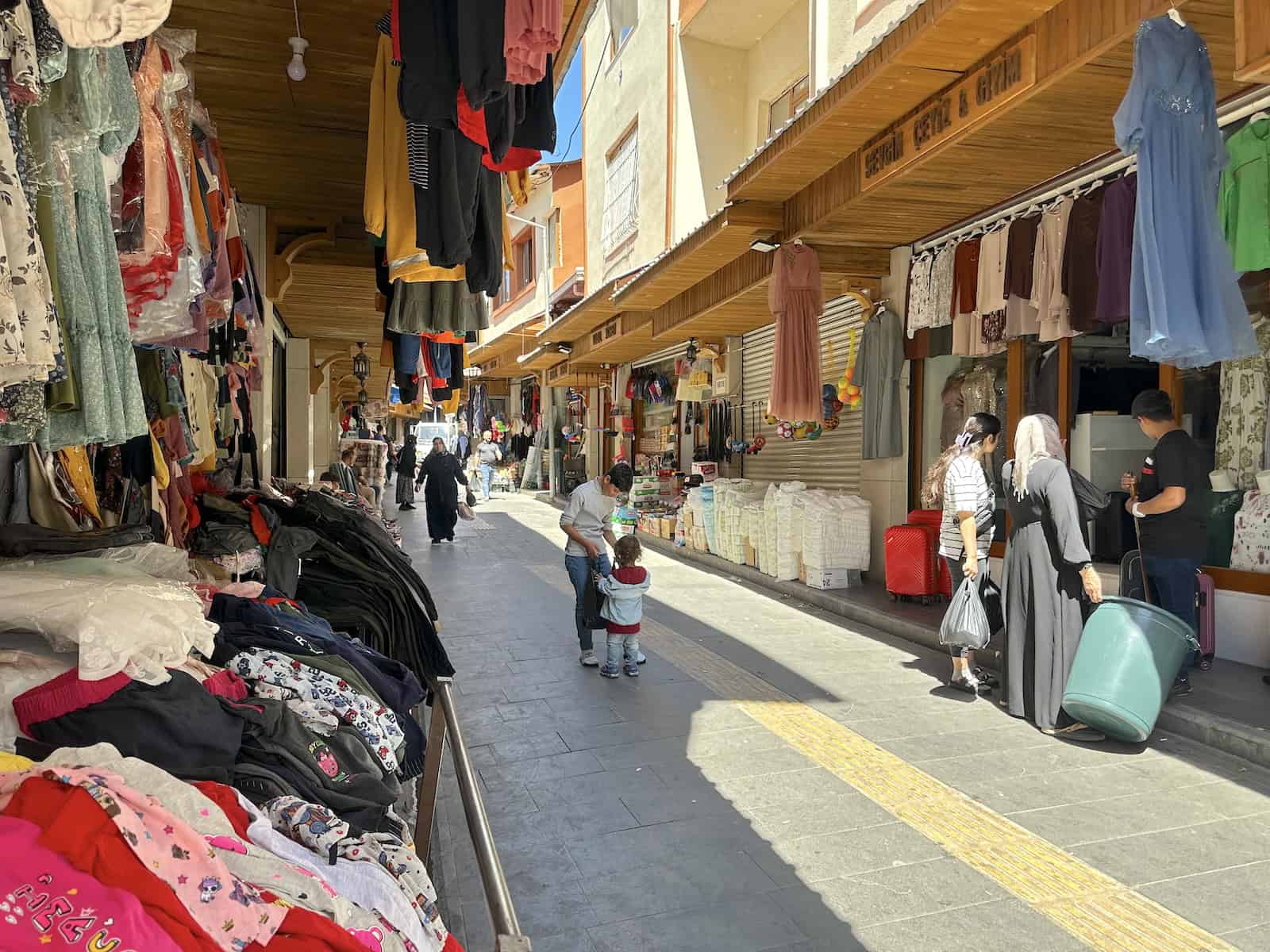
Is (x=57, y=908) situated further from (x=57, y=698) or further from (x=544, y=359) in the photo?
(x=544, y=359)

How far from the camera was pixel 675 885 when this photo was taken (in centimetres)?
323

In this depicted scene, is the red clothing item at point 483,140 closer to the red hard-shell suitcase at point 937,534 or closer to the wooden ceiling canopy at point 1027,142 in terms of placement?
the wooden ceiling canopy at point 1027,142

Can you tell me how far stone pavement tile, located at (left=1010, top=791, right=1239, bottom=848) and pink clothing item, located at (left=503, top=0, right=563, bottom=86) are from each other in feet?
12.0

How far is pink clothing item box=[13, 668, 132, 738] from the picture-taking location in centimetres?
168

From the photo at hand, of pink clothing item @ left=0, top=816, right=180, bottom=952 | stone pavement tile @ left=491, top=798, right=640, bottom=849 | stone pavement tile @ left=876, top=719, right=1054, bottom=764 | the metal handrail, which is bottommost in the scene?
stone pavement tile @ left=876, top=719, right=1054, bottom=764

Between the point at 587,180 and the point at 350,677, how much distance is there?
18026mm

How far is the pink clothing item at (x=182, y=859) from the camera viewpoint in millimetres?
1311

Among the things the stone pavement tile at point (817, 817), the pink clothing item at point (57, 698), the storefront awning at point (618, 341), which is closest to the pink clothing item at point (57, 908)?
the pink clothing item at point (57, 698)

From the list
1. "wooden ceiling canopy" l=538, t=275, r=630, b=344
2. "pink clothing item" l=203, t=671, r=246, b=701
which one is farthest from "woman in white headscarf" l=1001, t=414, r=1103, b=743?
"wooden ceiling canopy" l=538, t=275, r=630, b=344

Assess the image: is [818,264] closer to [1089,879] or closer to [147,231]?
[1089,879]

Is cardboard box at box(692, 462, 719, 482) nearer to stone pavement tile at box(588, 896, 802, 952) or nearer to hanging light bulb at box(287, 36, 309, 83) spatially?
hanging light bulb at box(287, 36, 309, 83)

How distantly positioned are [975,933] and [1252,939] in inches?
36.3

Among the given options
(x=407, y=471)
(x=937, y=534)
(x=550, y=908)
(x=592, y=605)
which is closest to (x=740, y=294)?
(x=937, y=534)

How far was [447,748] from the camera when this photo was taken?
466 centimetres
